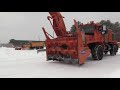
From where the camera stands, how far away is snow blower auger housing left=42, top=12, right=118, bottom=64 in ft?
29.1

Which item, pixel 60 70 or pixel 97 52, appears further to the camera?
pixel 97 52

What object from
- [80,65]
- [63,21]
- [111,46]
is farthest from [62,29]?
[111,46]

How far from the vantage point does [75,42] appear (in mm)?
8859

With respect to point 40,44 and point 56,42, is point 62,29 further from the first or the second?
point 40,44

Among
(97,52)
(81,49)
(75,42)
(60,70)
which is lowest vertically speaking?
(60,70)

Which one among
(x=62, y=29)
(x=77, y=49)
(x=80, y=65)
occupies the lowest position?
(x=80, y=65)

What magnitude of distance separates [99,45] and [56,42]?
2684 mm

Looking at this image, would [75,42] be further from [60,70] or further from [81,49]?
[60,70]

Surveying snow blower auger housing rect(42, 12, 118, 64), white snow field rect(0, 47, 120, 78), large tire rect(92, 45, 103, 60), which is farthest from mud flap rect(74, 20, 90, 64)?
large tire rect(92, 45, 103, 60)

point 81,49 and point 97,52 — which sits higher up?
point 81,49

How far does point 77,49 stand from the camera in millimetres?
8734

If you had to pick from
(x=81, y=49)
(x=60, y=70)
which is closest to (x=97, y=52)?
(x=81, y=49)

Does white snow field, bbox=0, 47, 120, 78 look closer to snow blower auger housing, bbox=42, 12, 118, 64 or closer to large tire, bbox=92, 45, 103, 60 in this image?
snow blower auger housing, bbox=42, 12, 118, 64

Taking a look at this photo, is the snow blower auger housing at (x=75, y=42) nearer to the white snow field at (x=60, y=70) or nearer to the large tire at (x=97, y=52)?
the large tire at (x=97, y=52)
